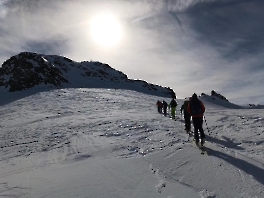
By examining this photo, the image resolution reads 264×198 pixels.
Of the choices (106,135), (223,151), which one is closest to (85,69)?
(106,135)

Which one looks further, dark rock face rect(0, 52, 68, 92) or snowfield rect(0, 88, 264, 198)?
dark rock face rect(0, 52, 68, 92)

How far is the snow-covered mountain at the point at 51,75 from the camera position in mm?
54344

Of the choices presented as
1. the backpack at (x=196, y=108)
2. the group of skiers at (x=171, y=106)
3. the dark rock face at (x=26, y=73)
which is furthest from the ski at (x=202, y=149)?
the dark rock face at (x=26, y=73)

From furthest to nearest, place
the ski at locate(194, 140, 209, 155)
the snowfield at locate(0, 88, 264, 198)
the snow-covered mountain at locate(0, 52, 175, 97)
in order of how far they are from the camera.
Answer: the snow-covered mountain at locate(0, 52, 175, 97) < the ski at locate(194, 140, 209, 155) < the snowfield at locate(0, 88, 264, 198)

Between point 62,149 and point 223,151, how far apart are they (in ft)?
20.5

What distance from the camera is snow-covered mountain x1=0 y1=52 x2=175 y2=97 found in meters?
54.3

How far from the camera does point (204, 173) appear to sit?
6266 mm

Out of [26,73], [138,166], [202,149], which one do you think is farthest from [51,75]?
[138,166]

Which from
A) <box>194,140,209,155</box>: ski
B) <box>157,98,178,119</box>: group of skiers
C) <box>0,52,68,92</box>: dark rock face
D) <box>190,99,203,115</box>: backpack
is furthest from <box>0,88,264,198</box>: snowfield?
<box>0,52,68,92</box>: dark rock face

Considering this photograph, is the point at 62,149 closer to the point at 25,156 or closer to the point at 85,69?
the point at 25,156

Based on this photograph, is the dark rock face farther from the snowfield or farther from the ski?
the ski

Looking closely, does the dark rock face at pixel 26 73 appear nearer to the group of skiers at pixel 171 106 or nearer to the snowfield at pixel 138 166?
the group of skiers at pixel 171 106

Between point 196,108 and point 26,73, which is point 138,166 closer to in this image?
point 196,108

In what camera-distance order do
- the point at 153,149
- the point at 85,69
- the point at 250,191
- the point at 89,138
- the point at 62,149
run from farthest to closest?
the point at 85,69 → the point at 89,138 → the point at 62,149 → the point at 153,149 → the point at 250,191
